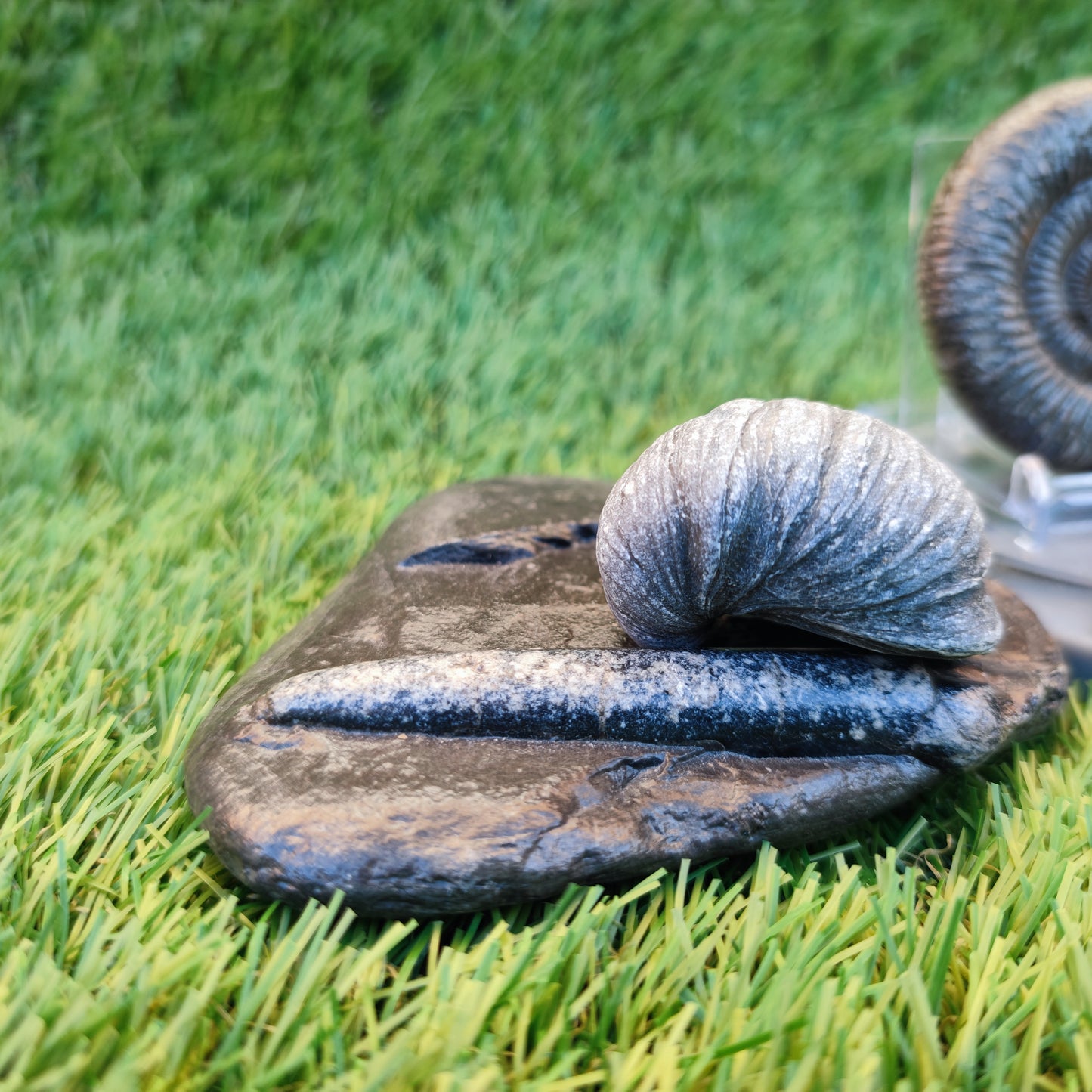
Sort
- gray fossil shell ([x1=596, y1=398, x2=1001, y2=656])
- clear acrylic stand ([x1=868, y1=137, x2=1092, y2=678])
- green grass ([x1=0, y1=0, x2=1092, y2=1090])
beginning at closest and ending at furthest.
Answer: green grass ([x1=0, y1=0, x2=1092, y2=1090])
gray fossil shell ([x1=596, y1=398, x2=1001, y2=656])
clear acrylic stand ([x1=868, y1=137, x2=1092, y2=678])

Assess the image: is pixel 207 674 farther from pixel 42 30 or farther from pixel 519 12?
pixel 519 12

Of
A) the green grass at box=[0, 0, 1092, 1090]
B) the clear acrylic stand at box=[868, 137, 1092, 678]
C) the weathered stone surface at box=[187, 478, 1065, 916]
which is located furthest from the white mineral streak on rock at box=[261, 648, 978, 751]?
the clear acrylic stand at box=[868, 137, 1092, 678]

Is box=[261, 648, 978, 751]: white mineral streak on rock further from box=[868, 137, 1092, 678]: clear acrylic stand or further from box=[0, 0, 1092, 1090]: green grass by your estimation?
box=[868, 137, 1092, 678]: clear acrylic stand

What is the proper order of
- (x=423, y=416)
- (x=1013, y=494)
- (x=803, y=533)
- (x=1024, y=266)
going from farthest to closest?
1. (x=423, y=416)
2. (x=1013, y=494)
3. (x=1024, y=266)
4. (x=803, y=533)

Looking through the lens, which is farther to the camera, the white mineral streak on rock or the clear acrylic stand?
the clear acrylic stand

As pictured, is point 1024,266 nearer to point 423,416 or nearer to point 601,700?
point 601,700

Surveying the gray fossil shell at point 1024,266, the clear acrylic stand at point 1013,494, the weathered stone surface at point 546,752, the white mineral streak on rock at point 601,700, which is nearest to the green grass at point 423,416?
the weathered stone surface at point 546,752

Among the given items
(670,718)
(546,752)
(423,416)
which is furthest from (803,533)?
(423,416)
